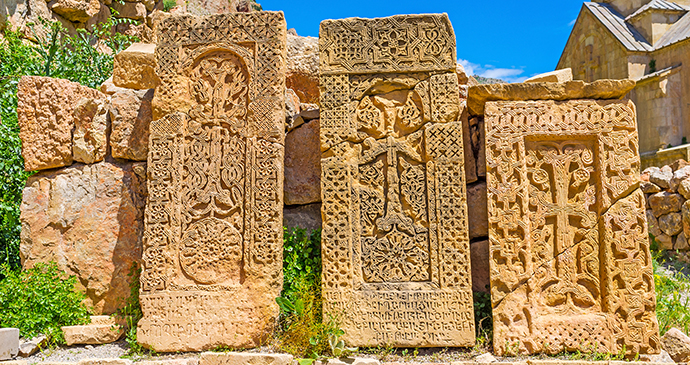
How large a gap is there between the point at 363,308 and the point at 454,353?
762 mm

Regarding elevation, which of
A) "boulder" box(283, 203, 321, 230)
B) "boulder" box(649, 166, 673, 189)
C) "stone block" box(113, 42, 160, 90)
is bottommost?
"boulder" box(283, 203, 321, 230)

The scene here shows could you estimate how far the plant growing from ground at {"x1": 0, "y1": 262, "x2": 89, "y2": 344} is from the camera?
3.77 metres

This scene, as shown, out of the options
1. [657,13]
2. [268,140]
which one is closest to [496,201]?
[268,140]

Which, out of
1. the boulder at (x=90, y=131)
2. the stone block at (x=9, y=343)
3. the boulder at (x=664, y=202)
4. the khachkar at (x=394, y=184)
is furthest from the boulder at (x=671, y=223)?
the stone block at (x=9, y=343)

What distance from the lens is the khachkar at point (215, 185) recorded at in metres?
3.72

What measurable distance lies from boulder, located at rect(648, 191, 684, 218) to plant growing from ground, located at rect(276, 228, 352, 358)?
221 inches

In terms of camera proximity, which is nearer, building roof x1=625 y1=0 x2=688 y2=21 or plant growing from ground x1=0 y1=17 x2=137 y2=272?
plant growing from ground x1=0 y1=17 x2=137 y2=272

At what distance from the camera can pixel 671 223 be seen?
684 cm

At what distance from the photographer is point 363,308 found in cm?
367

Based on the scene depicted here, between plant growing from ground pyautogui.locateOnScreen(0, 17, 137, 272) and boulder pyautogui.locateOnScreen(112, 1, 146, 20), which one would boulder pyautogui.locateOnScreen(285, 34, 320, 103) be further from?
boulder pyautogui.locateOnScreen(112, 1, 146, 20)

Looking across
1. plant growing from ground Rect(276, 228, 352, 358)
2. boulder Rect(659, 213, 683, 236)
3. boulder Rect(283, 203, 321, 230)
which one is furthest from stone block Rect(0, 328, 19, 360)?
boulder Rect(659, 213, 683, 236)

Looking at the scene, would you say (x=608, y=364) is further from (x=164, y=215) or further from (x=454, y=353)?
(x=164, y=215)

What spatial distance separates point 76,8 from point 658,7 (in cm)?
1721

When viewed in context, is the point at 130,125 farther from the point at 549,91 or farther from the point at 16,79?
the point at 549,91
